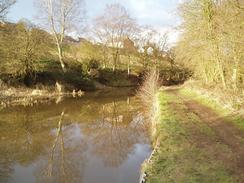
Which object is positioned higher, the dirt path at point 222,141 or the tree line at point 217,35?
the tree line at point 217,35

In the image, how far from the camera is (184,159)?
30.1ft

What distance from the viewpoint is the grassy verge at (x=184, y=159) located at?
7724 mm

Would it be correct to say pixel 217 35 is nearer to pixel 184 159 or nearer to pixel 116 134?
pixel 116 134

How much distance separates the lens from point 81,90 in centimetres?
3891

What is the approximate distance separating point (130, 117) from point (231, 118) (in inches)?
341

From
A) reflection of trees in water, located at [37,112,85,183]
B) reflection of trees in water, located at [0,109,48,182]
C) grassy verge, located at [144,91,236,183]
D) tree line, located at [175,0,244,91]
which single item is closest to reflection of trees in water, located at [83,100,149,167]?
reflection of trees in water, located at [37,112,85,183]

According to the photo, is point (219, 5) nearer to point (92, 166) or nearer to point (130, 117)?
point (130, 117)

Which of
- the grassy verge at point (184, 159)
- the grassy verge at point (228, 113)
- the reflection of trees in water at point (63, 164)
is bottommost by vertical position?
the reflection of trees in water at point (63, 164)

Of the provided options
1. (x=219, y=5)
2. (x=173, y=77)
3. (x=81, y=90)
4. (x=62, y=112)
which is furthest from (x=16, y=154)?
(x=173, y=77)

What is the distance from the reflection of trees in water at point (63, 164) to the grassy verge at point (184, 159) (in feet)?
8.46

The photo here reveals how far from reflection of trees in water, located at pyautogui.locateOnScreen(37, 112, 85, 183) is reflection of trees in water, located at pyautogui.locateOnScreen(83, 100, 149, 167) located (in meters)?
0.92

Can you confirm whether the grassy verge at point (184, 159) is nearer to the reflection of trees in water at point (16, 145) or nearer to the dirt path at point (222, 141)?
the dirt path at point (222, 141)

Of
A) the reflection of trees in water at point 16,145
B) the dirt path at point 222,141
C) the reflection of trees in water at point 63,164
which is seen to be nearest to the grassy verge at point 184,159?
the dirt path at point 222,141

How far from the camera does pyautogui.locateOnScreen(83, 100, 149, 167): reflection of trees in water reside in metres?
12.4
